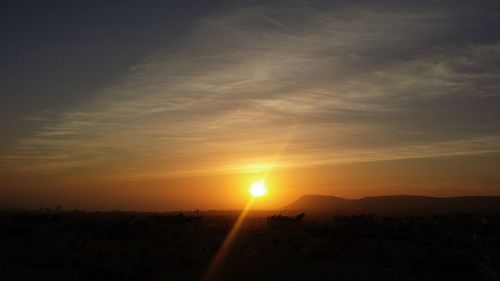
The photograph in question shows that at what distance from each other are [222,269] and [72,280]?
22.6 feet

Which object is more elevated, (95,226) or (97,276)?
(95,226)

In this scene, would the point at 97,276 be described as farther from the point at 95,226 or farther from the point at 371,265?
the point at 95,226

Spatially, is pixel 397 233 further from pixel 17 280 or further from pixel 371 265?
pixel 17 280

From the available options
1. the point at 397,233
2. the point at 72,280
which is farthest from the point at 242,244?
the point at 72,280

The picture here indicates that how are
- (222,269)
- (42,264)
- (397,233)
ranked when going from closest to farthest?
(222,269)
(42,264)
(397,233)

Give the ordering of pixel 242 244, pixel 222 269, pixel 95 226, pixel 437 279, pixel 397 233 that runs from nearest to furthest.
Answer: pixel 437 279 → pixel 222 269 → pixel 242 244 → pixel 397 233 → pixel 95 226

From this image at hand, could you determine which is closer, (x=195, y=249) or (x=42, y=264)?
(x=42, y=264)

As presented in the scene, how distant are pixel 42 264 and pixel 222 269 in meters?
11.1

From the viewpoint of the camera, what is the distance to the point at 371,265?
2909 centimetres

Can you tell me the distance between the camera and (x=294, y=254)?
32.4 m

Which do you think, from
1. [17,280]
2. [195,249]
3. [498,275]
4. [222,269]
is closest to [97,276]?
[17,280]

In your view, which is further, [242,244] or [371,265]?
[242,244]

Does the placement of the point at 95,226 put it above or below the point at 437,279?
above

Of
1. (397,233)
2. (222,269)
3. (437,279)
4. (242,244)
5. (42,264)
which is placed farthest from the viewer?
(397,233)
